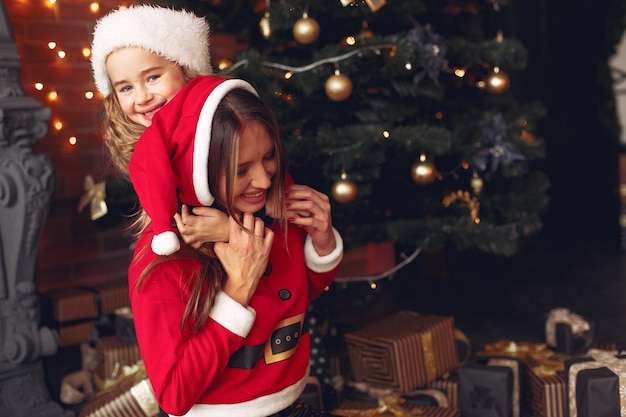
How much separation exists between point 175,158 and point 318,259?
1.29 feet

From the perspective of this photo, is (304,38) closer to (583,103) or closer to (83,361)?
(83,361)

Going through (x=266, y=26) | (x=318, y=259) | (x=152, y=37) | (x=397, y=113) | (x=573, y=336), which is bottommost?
(x=573, y=336)

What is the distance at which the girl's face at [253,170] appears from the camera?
1248 mm

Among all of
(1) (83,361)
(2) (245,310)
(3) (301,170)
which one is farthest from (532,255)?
(2) (245,310)

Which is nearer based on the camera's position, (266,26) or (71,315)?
(266,26)

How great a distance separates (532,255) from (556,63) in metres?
1.09

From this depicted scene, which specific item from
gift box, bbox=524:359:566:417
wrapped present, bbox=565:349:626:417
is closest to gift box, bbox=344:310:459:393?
gift box, bbox=524:359:566:417

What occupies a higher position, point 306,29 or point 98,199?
point 306,29

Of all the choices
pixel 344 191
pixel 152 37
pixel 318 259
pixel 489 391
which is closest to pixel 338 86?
pixel 344 191

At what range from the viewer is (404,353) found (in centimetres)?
213

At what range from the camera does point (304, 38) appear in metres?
2.04

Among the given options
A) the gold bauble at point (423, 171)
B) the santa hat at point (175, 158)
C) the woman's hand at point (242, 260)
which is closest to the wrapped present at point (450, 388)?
the gold bauble at point (423, 171)

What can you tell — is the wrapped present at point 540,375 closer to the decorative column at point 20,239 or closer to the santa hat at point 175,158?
the santa hat at point 175,158

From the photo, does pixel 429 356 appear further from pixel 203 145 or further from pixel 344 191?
pixel 203 145
